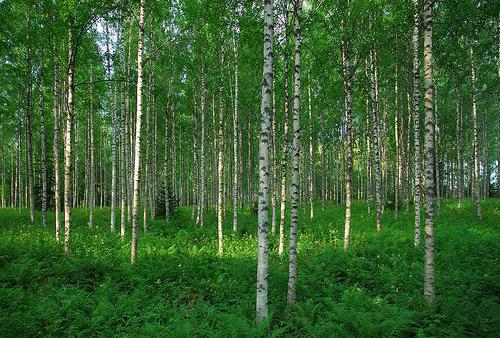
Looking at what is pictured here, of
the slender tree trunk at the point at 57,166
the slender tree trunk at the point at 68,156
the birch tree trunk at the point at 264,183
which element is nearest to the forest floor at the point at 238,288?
the birch tree trunk at the point at 264,183

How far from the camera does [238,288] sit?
8625mm

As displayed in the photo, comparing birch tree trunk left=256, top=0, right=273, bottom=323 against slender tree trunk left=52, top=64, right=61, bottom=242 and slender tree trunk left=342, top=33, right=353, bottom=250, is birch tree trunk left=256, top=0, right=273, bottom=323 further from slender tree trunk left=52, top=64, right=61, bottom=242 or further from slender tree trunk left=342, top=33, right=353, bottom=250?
slender tree trunk left=52, top=64, right=61, bottom=242

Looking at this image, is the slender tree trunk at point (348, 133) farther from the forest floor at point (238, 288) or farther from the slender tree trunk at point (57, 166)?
the slender tree trunk at point (57, 166)

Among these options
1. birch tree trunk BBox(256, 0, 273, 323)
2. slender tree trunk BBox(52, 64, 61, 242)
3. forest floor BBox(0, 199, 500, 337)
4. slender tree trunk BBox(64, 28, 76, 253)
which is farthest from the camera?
slender tree trunk BBox(52, 64, 61, 242)

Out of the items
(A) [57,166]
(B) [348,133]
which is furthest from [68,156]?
(B) [348,133]

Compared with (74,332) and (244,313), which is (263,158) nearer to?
(244,313)

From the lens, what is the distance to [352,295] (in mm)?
7465

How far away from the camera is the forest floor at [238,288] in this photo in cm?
599

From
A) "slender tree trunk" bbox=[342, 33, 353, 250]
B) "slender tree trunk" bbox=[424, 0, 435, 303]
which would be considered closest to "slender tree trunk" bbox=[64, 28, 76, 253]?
"slender tree trunk" bbox=[342, 33, 353, 250]

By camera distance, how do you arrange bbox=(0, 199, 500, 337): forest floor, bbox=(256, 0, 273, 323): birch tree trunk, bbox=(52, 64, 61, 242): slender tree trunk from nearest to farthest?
bbox=(0, 199, 500, 337): forest floor → bbox=(256, 0, 273, 323): birch tree trunk → bbox=(52, 64, 61, 242): slender tree trunk

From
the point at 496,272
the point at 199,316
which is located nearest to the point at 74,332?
the point at 199,316

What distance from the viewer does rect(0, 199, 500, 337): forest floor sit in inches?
236

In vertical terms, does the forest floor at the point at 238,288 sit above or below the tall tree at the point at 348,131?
below

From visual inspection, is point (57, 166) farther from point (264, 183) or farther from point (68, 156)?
point (264, 183)
